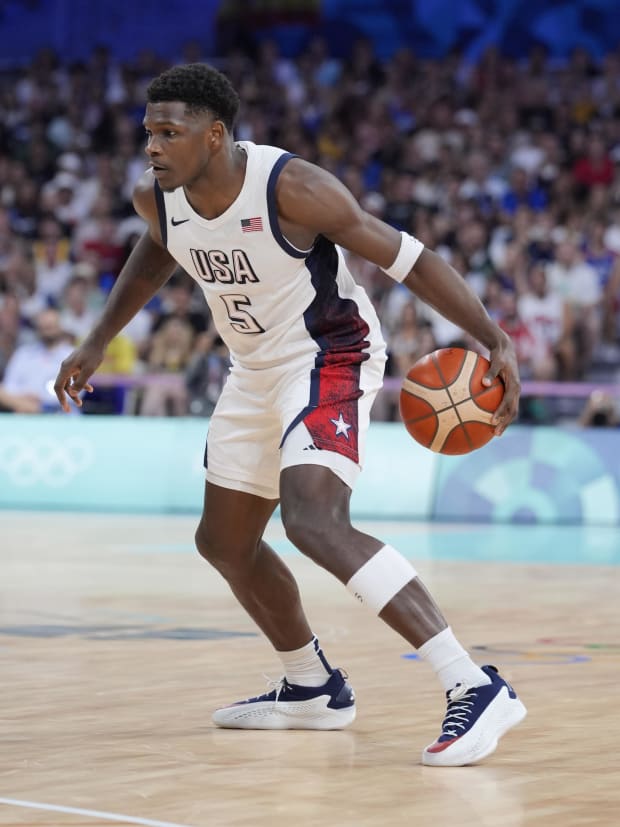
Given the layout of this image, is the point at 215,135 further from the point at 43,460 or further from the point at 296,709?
the point at 43,460

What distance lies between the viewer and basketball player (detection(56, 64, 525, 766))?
15.8 ft

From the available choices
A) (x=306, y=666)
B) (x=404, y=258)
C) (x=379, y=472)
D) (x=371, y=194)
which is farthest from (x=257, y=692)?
(x=371, y=194)

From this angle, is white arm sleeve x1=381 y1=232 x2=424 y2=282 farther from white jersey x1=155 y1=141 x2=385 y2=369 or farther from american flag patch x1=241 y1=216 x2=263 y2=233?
american flag patch x1=241 y1=216 x2=263 y2=233

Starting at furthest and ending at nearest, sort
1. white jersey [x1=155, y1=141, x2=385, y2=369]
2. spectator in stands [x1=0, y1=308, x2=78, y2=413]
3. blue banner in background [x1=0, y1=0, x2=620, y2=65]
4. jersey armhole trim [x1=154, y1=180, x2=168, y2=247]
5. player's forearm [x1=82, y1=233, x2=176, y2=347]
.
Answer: blue banner in background [x1=0, y1=0, x2=620, y2=65], spectator in stands [x1=0, y1=308, x2=78, y2=413], player's forearm [x1=82, y1=233, x2=176, y2=347], jersey armhole trim [x1=154, y1=180, x2=168, y2=247], white jersey [x1=155, y1=141, x2=385, y2=369]

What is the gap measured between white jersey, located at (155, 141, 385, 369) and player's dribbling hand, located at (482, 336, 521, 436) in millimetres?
445

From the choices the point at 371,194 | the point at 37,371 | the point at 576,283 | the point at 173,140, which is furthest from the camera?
the point at 371,194

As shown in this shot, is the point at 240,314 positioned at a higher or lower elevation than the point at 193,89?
lower

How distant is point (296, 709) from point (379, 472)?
9764mm

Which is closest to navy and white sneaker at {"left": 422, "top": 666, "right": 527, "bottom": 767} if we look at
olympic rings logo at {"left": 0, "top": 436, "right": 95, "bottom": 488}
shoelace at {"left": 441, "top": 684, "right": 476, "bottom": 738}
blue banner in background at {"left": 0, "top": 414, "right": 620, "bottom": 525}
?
shoelace at {"left": 441, "top": 684, "right": 476, "bottom": 738}

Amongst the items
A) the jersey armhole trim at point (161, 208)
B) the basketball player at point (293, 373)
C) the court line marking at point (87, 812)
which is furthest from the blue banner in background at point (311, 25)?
the court line marking at point (87, 812)

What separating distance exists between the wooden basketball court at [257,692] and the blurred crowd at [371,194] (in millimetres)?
5669

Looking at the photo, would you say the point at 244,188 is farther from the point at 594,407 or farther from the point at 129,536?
the point at 594,407

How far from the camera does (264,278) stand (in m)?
5.09

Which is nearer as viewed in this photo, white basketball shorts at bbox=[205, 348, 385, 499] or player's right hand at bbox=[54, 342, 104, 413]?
Result: white basketball shorts at bbox=[205, 348, 385, 499]
